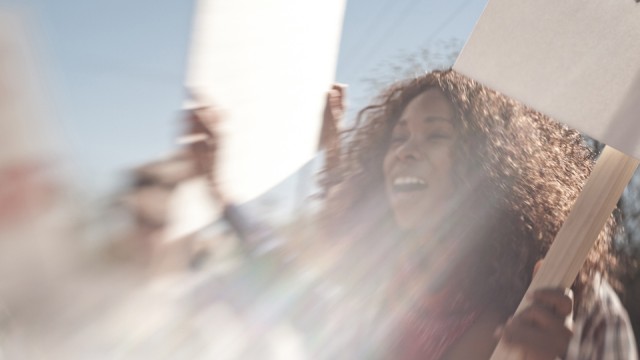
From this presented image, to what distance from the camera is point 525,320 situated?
1.98 ft

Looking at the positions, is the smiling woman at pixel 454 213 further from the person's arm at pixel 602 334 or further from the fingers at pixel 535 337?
the fingers at pixel 535 337

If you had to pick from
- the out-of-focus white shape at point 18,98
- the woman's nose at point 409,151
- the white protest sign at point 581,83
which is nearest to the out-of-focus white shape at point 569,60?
the white protest sign at point 581,83

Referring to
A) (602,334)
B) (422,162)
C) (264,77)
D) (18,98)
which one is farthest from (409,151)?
(18,98)

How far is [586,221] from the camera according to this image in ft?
1.90

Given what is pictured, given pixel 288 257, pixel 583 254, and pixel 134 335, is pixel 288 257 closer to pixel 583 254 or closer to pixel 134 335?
pixel 134 335

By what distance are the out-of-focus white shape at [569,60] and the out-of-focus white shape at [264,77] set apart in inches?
11.9

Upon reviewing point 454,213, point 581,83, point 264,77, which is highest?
point 581,83

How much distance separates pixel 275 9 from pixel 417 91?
0.25 meters

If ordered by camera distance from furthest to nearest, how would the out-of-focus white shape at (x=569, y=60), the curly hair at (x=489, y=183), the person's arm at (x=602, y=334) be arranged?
the curly hair at (x=489, y=183)
the person's arm at (x=602, y=334)
the out-of-focus white shape at (x=569, y=60)

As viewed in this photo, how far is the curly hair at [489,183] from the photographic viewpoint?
2.72 feet

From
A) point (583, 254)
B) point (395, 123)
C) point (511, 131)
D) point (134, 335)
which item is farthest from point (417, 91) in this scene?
point (134, 335)

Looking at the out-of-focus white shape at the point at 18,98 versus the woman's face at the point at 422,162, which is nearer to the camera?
the out-of-focus white shape at the point at 18,98

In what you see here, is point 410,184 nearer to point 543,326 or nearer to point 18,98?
point 543,326

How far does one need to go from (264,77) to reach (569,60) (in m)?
0.46
